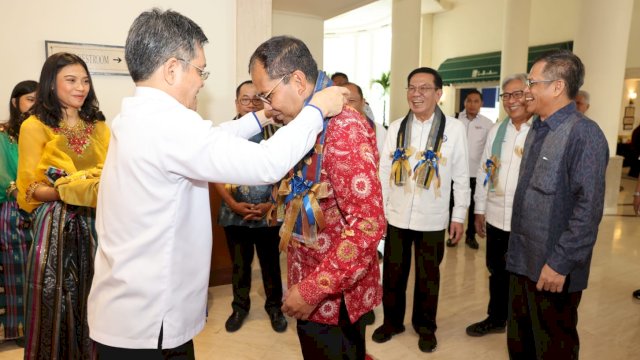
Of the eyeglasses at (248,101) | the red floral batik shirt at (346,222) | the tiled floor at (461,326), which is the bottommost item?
the tiled floor at (461,326)

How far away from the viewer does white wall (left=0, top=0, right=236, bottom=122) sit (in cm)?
353

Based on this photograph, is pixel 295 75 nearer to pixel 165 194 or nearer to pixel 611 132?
pixel 165 194

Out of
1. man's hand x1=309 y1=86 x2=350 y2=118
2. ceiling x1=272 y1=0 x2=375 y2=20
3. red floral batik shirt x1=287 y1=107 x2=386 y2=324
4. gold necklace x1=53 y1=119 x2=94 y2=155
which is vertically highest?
ceiling x1=272 y1=0 x2=375 y2=20

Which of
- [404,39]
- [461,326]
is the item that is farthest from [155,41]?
[404,39]

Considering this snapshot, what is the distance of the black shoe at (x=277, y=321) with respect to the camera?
3326mm

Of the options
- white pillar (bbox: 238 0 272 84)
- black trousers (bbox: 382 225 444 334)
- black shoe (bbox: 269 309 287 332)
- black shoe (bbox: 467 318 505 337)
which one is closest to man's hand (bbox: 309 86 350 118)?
black trousers (bbox: 382 225 444 334)

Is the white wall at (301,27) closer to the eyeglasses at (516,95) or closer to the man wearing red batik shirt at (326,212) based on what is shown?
the eyeglasses at (516,95)

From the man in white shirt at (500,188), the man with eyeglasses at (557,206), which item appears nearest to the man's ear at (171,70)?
the man with eyeglasses at (557,206)

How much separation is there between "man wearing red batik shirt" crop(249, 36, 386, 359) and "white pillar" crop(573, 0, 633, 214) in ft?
23.6

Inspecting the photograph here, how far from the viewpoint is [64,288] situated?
2250mm

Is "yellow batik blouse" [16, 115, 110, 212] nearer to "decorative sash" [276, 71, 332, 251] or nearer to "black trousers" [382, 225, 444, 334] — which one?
"decorative sash" [276, 71, 332, 251]

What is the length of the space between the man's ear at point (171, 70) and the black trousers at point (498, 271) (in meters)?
2.52

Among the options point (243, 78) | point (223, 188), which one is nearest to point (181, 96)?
point (223, 188)

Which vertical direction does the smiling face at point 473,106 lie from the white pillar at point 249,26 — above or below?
below
